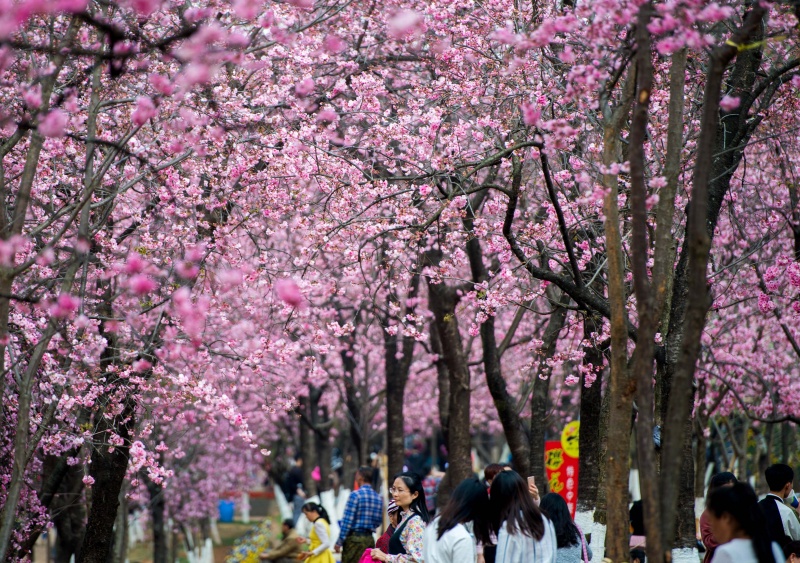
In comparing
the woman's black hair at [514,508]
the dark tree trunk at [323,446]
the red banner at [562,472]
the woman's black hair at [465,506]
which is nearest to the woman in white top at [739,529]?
the woman's black hair at [514,508]

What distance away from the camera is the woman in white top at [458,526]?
639 centimetres

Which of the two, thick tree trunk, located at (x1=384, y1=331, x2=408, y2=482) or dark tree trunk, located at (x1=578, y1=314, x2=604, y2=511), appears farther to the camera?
thick tree trunk, located at (x1=384, y1=331, x2=408, y2=482)

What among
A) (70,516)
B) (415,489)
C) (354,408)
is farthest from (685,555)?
(354,408)

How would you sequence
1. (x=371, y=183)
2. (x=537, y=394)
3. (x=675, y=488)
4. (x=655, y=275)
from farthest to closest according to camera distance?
(x=537, y=394)
(x=371, y=183)
(x=655, y=275)
(x=675, y=488)

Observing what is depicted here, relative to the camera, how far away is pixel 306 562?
36.3 ft

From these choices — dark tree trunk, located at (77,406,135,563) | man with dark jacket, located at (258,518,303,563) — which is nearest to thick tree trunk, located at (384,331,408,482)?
man with dark jacket, located at (258,518,303,563)

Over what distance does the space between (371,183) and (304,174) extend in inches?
30.9

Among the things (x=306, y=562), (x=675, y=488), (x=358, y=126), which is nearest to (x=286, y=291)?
(x=675, y=488)

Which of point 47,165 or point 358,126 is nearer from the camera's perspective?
point 47,165

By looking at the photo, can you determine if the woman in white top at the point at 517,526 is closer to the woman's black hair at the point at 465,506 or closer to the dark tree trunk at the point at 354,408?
the woman's black hair at the point at 465,506

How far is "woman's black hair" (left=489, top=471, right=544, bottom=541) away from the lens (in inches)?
252

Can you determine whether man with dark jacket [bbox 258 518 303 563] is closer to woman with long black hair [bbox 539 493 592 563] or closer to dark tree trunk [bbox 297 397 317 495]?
woman with long black hair [bbox 539 493 592 563]

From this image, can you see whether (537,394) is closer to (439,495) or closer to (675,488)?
(439,495)

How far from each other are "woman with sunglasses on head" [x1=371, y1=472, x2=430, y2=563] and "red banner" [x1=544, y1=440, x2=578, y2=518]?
6682 millimetres
